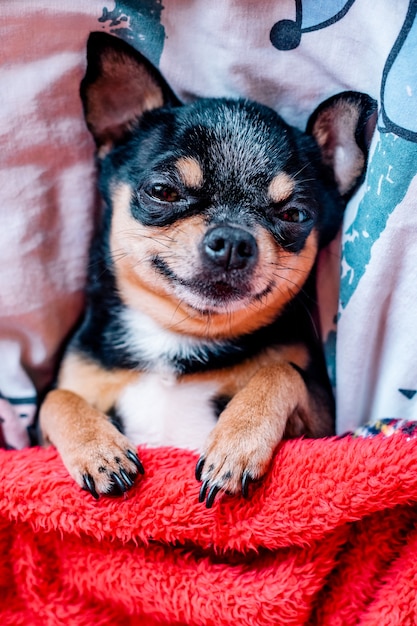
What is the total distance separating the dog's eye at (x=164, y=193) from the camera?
4.99ft

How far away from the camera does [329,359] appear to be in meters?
1.76

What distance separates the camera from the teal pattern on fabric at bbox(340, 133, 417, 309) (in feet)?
4.53

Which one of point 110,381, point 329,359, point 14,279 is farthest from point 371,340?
point 14,279

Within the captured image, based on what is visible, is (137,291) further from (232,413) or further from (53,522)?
(53,522)

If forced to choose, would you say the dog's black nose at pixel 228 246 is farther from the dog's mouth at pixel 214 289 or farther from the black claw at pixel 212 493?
the black claw at pixel 212 493

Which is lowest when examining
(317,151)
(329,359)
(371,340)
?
(329,359)

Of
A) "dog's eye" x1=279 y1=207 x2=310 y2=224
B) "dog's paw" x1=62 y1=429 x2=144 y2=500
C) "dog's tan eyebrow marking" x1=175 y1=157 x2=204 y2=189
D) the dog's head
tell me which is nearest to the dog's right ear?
the dog's head

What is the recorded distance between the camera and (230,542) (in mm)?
1320

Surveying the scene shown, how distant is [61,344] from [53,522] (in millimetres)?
626

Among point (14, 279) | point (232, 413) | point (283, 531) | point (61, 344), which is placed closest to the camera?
point (283, 531)

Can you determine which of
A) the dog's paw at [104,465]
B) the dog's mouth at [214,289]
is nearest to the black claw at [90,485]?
the dog's paw at [104,465]

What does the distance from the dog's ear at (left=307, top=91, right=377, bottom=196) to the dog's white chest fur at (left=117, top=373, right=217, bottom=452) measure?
0.69 metres

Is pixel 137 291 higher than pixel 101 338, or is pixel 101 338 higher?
pixel 137 291

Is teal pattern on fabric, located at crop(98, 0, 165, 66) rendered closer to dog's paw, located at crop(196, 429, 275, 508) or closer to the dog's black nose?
the dog's black nose
